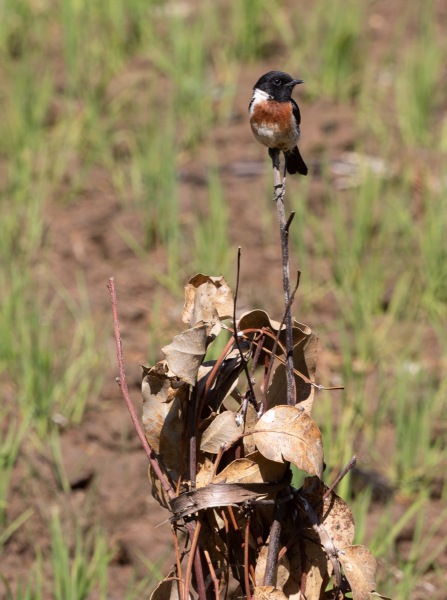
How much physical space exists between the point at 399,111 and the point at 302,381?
132 inches

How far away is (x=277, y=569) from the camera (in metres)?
1.45

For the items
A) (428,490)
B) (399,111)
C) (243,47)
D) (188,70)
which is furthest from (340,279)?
(243,47)

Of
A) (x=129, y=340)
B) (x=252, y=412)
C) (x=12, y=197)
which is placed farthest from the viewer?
(x=12, y=197)

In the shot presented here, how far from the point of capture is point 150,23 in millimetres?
5352

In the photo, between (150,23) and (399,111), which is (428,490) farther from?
(150,23)

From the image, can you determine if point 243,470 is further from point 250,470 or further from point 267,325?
point 267,325

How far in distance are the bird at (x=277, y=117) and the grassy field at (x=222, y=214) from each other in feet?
3.39

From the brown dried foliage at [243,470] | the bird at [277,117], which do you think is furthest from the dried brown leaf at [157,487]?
the bird at [277,117]

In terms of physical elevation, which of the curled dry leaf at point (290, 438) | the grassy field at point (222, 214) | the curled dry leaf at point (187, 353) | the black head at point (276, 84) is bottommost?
the grassy field at point (222, 214)

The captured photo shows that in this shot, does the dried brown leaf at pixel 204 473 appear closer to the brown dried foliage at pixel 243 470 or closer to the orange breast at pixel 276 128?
the brown dried foliage at pixel 243 470

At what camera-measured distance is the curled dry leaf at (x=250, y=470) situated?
4.60ft

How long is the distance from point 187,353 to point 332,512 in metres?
0.31

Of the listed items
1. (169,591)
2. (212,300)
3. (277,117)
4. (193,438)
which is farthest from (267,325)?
(169,591)

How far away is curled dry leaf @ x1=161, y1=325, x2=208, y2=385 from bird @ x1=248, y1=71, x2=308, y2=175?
29 cm
